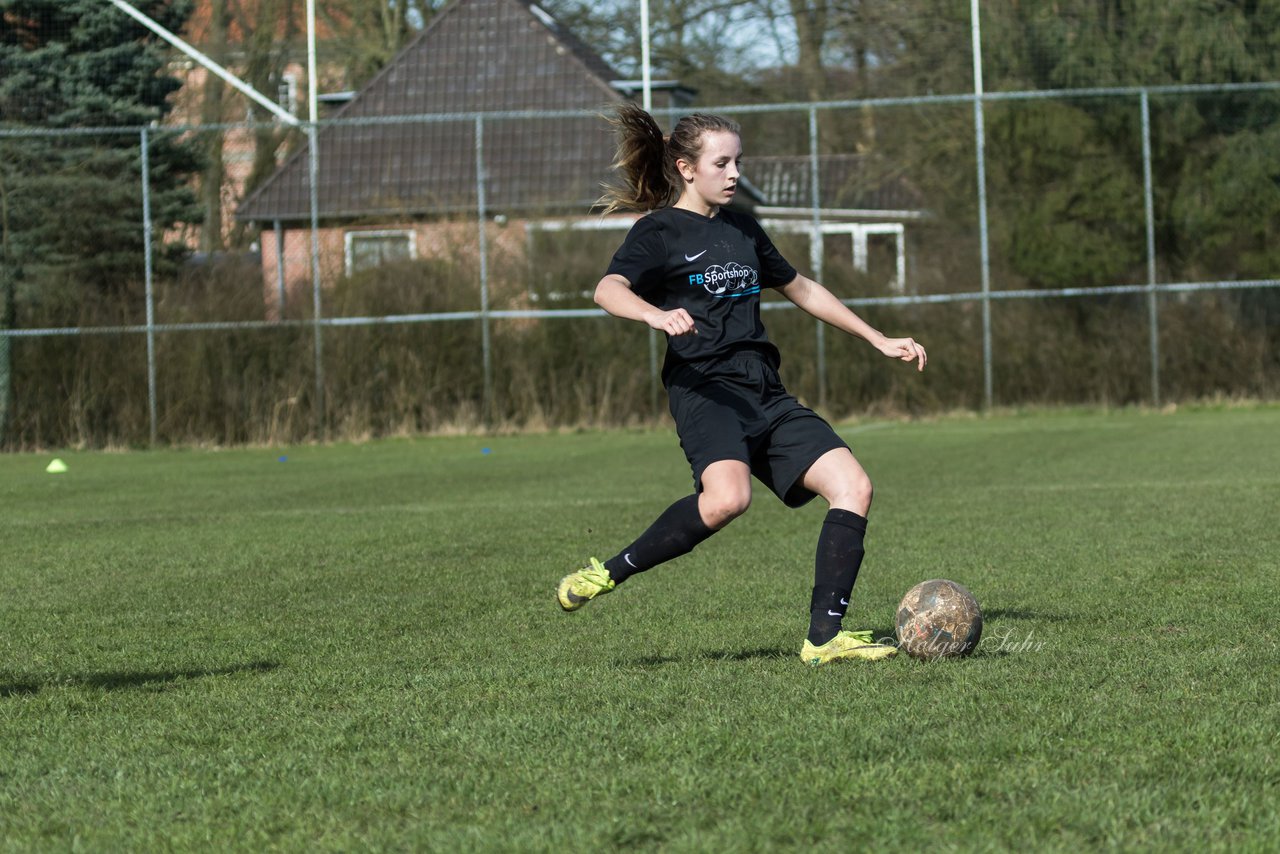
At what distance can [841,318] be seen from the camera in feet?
19.1

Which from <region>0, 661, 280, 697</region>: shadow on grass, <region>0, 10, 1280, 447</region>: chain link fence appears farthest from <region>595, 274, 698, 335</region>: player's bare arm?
<region>0, 10, 1280, 447</region>: chain link fence

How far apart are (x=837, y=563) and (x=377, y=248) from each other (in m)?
14.5

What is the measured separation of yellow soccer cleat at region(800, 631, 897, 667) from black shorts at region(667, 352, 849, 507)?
0.45 meters

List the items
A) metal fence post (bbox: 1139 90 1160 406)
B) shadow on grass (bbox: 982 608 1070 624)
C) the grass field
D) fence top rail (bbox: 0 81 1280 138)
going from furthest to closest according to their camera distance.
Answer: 1. metal fence post (bbox: 1139 90 1160 406)
2. fence top rail (bbox: 0 81 1280 138)
3. shadow on grass (bbox: 982 608 1070 624)
4. the grass field

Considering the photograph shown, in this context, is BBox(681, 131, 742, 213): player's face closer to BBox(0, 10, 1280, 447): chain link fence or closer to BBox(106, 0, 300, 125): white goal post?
BBox(0, 10, 1280, 447): chain link fence

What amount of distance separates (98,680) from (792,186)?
661 inches

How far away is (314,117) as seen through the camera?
19.5m

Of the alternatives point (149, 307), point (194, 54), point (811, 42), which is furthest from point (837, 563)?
point (811, 42)

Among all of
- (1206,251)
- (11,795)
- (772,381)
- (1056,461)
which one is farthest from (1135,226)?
(11,795)

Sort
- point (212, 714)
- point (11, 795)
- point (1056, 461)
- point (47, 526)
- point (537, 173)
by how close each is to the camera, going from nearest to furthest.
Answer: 1. point (11, 795)
2. point (212, 714)
3. point (47, 526)
4. point (1056, 461)
5. point (537, 173)

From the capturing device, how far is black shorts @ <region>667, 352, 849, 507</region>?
5.43 m

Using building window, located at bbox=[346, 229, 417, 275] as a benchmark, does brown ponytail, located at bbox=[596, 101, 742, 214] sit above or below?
below

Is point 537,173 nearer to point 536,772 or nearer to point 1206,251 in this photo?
point 1206,251

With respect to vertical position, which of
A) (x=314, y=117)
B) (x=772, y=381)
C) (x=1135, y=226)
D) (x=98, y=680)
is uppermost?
(x=314, y=117)
